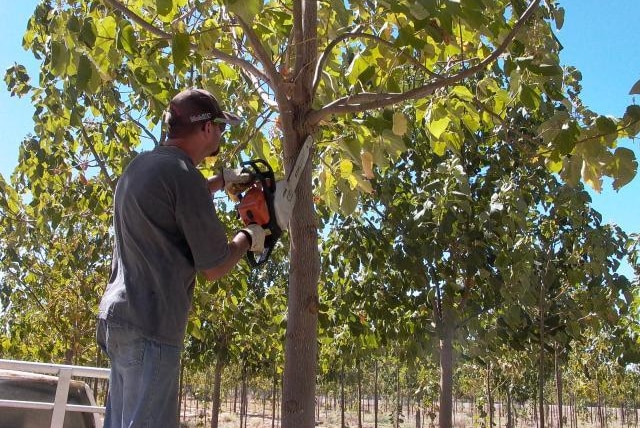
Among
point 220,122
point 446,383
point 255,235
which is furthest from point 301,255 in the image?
point 446,383

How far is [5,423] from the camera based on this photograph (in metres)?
3.03

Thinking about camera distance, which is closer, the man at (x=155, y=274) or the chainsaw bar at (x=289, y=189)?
the man at (x=155, y=274)

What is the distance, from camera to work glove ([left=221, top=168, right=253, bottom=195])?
226 centimetres

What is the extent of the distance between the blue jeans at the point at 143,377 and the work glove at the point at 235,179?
72 centimetres

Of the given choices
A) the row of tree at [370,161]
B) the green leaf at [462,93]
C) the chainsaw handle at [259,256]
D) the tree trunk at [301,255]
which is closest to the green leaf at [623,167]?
the row of tree at [370,161]

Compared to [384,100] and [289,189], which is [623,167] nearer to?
[384,100]

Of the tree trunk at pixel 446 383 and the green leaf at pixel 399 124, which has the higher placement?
the green leaf at pixel 399 124

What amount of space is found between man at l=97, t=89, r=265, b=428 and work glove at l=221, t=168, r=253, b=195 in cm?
43

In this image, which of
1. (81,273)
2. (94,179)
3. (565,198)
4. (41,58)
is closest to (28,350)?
(81,273)

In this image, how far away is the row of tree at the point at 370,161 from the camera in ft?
7.25

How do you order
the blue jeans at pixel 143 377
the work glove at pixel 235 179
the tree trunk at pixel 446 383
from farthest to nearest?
1. the tree trunk at pixel 446 383
2. the work glove at pixel 235 179
3. the blue jeans at pixel 143 377

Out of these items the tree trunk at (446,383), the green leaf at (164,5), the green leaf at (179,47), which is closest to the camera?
the green leaf at (164,5)

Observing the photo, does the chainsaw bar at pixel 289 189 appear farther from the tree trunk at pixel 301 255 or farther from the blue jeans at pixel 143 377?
the blue jeans at pixel 143 377

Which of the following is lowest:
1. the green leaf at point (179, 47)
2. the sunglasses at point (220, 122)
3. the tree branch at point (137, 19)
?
the sunglasses at point (220, 122)
